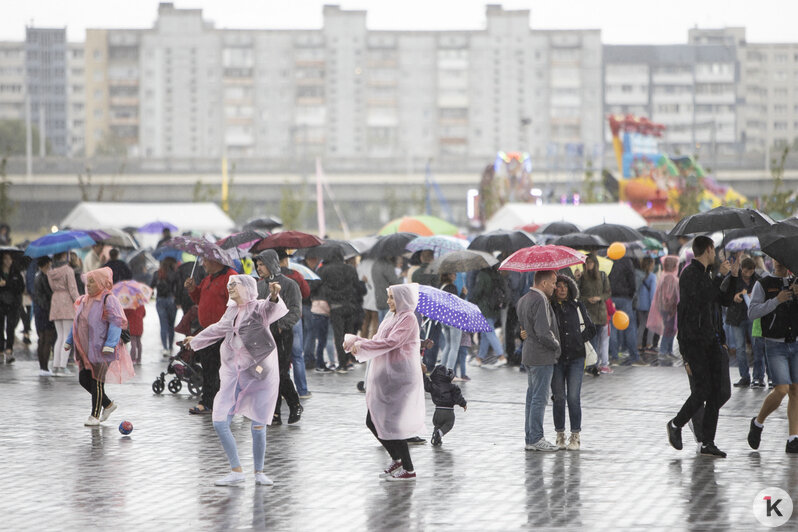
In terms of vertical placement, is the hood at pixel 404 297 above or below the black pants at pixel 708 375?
above

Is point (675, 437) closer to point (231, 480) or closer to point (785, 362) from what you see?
point (785, 362)

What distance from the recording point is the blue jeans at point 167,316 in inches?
803

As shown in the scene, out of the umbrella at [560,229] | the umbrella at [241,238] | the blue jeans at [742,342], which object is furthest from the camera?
the umbrella at [560,229]

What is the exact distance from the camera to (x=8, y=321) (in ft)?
64.8

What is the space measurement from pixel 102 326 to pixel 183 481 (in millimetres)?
3043

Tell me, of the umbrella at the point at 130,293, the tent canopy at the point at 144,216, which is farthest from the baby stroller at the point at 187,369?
the tent canopy at the point at 144,216

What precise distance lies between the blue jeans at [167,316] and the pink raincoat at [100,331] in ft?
25.2

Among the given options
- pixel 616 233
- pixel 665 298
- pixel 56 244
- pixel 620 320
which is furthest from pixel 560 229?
→ pixel 620 320

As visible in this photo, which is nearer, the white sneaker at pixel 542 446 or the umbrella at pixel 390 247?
the white sneaker at pixel 542 446

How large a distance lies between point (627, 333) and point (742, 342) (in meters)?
2.83

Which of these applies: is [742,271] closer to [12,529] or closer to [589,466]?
[589,466]

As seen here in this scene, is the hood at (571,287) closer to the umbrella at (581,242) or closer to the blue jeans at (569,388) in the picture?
the blue jeans at (569,388)

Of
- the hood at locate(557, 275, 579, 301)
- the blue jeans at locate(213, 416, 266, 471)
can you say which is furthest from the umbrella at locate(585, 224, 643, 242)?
the blue jeans at locate(213, 416, 266, 471)

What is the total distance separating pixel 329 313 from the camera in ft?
58.8
